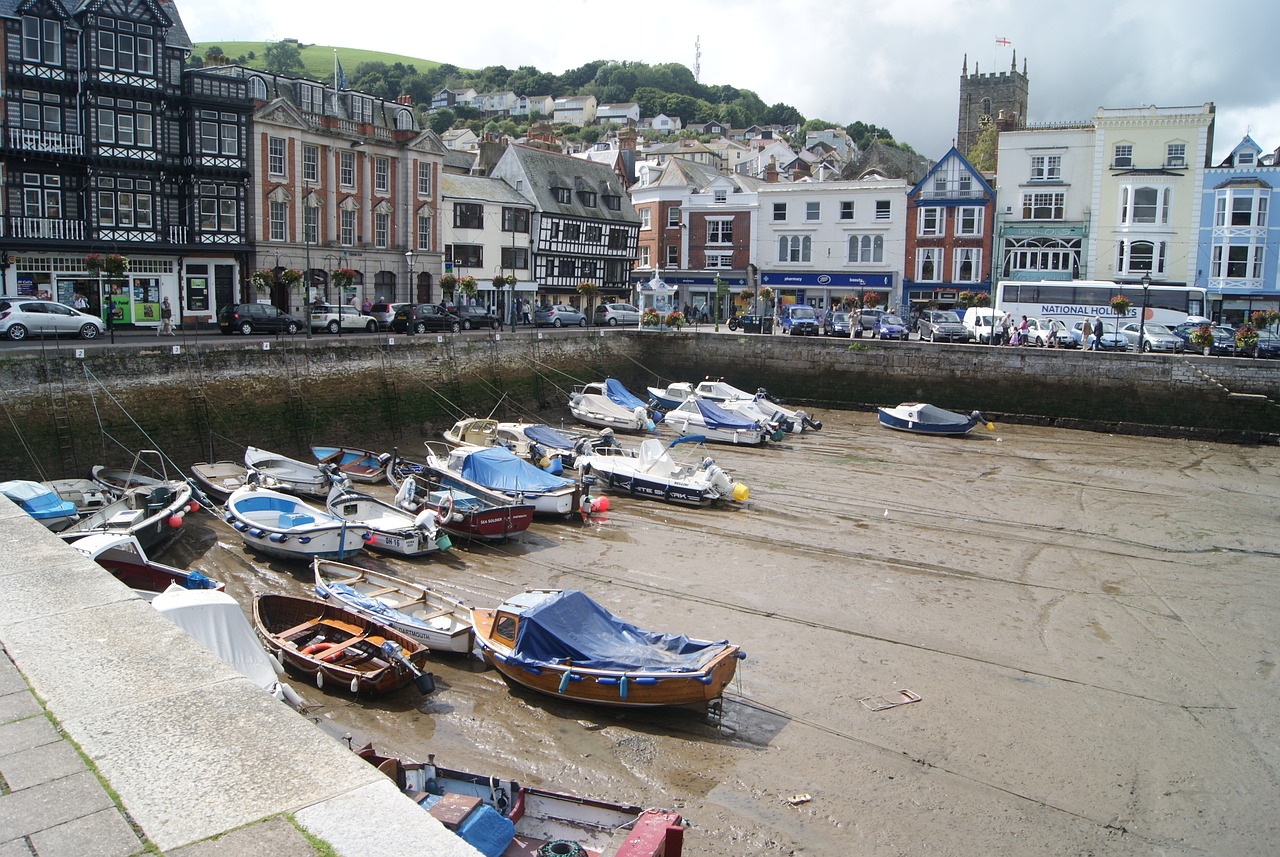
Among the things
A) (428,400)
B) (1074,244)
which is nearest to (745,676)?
(428,400)

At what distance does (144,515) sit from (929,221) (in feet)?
158

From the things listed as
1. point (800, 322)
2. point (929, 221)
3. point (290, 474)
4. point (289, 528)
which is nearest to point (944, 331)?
point (800, 322)

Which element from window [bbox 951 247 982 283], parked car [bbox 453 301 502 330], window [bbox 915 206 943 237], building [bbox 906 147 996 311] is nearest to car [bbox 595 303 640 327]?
parked car [bbox 453 301 502 330]

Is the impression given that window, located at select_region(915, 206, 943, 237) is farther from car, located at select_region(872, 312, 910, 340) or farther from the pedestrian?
the pedestrian

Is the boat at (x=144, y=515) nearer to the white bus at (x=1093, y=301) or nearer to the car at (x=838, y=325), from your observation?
the car at (x=838, y=325)

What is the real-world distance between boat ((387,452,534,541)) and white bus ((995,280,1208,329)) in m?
32.0

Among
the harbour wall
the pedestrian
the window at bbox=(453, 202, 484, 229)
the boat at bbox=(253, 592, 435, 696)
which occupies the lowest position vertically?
the boat at bbox=(253, 592, 435, 696)

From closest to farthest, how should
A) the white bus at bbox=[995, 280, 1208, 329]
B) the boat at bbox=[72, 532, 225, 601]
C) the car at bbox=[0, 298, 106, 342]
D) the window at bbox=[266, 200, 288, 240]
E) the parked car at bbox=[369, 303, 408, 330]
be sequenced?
the boat at bbox=[72, 532, 225, 601] < the car at bbox=[0, 298, 106, 342] < the parked car at bbox=[369, 303, 408, 330] < the window at bbox=[266, 200, 288, 240] < the white bus at bbox=[995, 280, 1208, 329]

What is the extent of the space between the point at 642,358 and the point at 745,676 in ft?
104

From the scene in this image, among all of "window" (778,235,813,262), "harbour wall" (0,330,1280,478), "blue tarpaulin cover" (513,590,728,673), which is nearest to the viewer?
"blue tarpaulin cover" (513,590,728,673)

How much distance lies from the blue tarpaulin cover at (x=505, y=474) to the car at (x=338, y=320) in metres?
18.0

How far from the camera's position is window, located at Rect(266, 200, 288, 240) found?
43.0 metres

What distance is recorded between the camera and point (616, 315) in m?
Result: 52.5

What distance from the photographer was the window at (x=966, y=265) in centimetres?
5553
